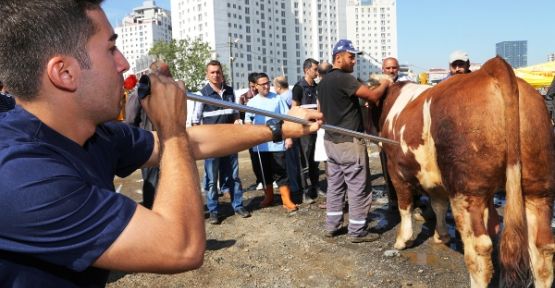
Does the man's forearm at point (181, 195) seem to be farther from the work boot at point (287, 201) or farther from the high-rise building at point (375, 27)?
the high-rise building at point (375, 27)

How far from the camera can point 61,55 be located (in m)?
1.16

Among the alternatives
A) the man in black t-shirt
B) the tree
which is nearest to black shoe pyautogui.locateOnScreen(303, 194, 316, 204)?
the man in black t-shirt

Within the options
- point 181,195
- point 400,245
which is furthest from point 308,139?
point 181,195

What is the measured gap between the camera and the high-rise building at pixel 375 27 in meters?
161

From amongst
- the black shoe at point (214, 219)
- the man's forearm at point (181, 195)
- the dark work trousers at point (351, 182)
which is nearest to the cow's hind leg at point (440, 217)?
the dark work trousers at point (351, 182)

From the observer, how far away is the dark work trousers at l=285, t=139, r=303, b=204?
6934 mm

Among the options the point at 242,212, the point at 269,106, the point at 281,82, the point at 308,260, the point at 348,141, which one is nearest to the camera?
the point at 308,260

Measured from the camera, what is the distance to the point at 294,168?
23.1 ft

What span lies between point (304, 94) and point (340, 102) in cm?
252

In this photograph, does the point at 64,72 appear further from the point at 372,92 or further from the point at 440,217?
the point at 440,217

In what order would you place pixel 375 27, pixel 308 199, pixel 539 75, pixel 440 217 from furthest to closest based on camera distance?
1. pixel 375 27
2. pixel 539 75
3. pixel 308 199
4. pixel 440 217

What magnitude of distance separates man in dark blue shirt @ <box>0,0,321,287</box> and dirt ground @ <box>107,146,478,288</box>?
2931 millimetres

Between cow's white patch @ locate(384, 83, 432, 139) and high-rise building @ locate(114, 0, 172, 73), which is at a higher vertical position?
high-rise building @ locate(114, 0, 172, 73)

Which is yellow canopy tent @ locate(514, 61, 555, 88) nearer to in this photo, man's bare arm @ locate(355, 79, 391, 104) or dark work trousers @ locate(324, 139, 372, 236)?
man's bare arm @ locate(355, 79, 391, 104)
